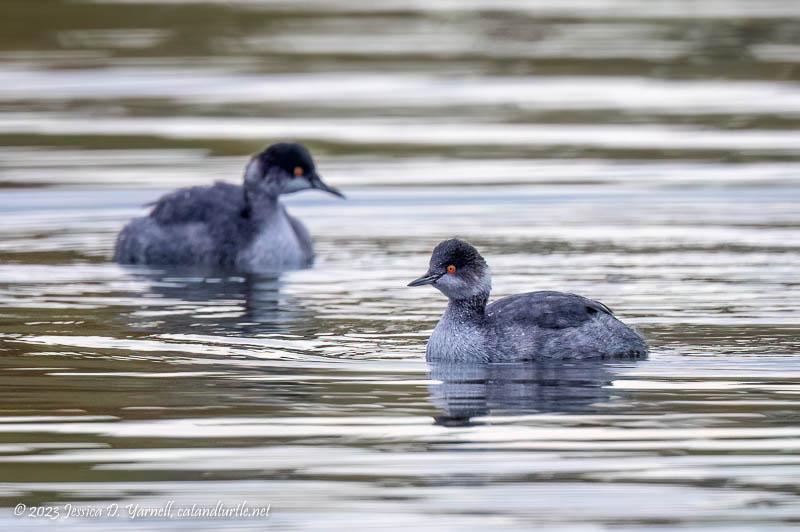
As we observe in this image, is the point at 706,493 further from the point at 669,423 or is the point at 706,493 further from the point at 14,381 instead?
the point at 14,381

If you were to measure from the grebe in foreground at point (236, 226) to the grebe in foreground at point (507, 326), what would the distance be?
5.04 meters

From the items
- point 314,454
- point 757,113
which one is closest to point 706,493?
point 314,454

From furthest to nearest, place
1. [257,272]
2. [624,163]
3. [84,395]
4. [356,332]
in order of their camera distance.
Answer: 1. [624,163]
2. [257,272]
3. [356,332]
4. [84,395]

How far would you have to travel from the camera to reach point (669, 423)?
10.1m

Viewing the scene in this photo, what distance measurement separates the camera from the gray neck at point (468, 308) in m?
12.4

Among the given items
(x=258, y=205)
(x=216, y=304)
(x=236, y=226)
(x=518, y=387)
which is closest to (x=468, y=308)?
(x=518, y=387)

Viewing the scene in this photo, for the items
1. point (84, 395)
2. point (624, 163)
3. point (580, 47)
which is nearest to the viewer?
point (84, 395)

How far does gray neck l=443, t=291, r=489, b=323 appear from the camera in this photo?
12359 mm

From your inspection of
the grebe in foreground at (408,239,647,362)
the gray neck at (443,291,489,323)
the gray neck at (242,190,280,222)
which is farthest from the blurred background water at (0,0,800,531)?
the gray neck at (242,190,280,222)

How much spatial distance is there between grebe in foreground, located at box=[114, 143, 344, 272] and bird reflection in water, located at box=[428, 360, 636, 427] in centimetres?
559

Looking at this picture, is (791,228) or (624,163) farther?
(624,163)

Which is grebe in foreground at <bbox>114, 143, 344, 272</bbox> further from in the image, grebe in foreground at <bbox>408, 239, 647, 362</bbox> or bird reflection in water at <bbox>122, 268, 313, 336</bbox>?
grebe in foreground at <bbox>408, 239, 647, 362</bbox>

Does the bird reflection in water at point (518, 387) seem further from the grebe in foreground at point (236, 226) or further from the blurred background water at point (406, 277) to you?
the grebe in foreground at point (236, 226)

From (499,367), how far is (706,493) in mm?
3402
